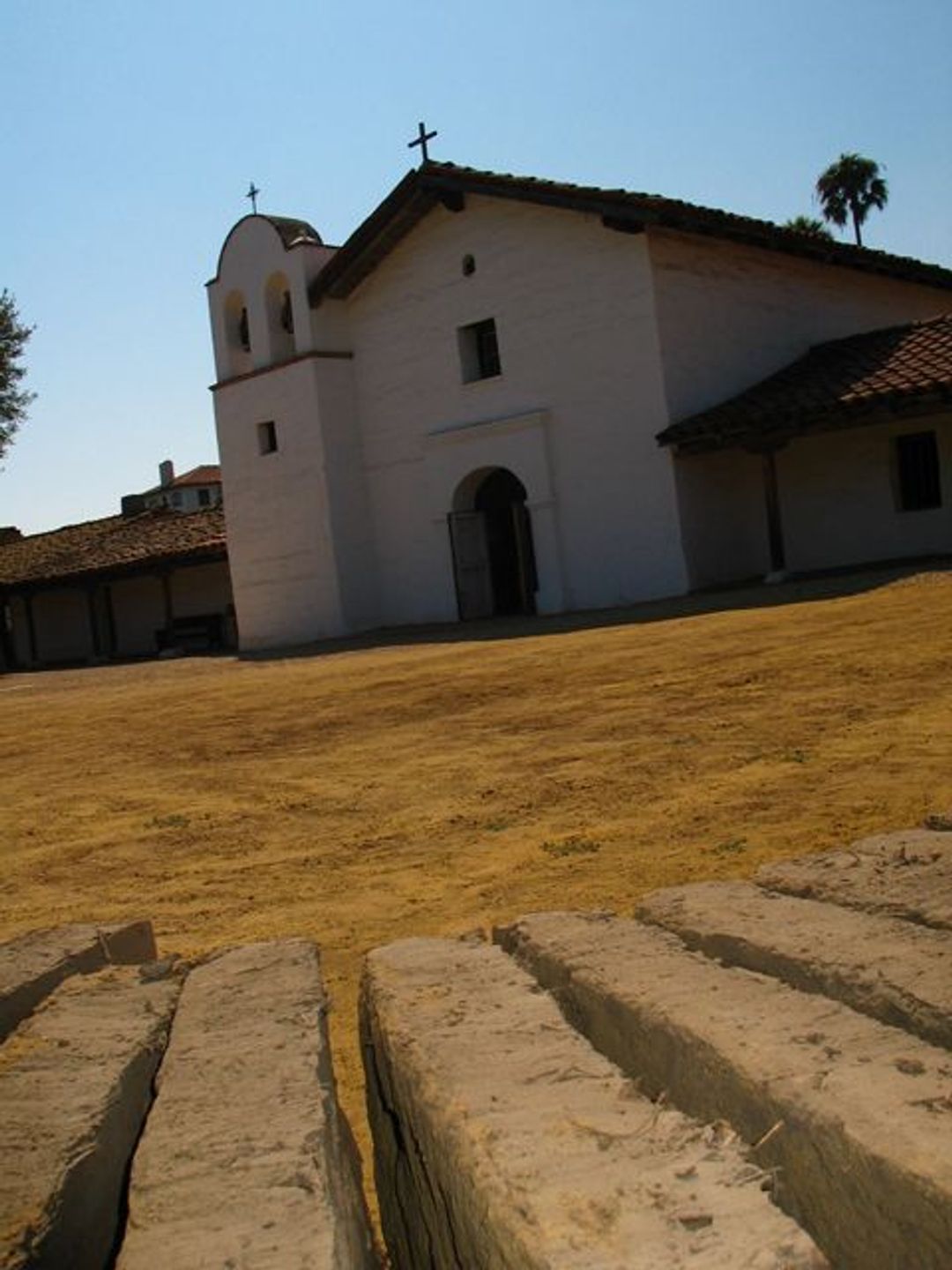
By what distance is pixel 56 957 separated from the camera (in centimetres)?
389

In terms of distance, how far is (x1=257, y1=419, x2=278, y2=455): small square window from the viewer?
85.3 feet

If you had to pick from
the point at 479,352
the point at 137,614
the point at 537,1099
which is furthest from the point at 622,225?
the point at 137,614

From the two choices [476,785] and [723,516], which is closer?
[476,785]

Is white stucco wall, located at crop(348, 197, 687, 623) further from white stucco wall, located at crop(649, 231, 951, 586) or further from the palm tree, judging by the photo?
the palm tree

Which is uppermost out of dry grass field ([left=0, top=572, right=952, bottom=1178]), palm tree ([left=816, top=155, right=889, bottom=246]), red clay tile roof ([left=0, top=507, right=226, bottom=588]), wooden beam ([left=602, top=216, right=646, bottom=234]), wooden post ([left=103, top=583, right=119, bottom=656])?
palm tree ([left=816, top=155, right=889, bottom=246])

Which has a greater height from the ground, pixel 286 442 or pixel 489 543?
pixel 286 442

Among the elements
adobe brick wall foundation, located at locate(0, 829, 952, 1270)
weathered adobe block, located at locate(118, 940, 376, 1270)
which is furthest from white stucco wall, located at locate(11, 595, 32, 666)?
weathered adobe block, located at locate(118, 940, 376, 1270)

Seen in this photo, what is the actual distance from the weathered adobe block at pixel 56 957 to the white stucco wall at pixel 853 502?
17.4 meters

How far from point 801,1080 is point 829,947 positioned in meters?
0.81

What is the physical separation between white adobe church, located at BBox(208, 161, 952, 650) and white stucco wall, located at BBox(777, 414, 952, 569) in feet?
0.11

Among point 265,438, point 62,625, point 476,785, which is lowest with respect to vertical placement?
point 476,785

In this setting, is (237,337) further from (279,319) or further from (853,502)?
(853,502)

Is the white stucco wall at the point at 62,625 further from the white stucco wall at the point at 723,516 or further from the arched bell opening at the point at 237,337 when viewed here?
the white stucco wall at the point at 723,516

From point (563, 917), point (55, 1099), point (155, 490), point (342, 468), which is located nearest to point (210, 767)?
point (563, 917)
